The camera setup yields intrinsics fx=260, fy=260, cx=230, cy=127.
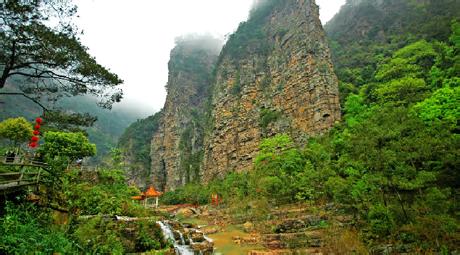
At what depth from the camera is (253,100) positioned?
44.2m

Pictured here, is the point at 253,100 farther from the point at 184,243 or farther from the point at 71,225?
the point at 71,225

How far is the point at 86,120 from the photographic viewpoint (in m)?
10.9

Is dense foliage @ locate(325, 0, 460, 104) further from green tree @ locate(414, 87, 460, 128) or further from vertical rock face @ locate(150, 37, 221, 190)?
vertical rock face @ locate(150, 37, 221, 190)

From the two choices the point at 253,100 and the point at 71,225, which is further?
the point at 253,100

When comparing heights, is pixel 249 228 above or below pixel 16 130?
below

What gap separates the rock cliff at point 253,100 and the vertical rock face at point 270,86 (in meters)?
0.12

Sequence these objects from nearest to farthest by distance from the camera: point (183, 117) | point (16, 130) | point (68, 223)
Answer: point (68, 223)
point (16, 130)
point (183, 117)

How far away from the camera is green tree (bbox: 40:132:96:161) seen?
19100 mm

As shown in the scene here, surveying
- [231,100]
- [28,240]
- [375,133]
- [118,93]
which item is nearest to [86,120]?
[118,93]

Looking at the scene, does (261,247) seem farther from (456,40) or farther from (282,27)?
(282,27)

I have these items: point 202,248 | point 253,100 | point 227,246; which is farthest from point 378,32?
point 202,248

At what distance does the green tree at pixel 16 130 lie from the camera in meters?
22.7

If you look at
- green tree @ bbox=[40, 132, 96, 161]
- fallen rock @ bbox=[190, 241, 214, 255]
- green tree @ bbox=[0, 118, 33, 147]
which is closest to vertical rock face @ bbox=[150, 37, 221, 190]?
green tree @ bbox=[40, 132, 96, 161]

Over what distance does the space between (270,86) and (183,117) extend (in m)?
31.2
